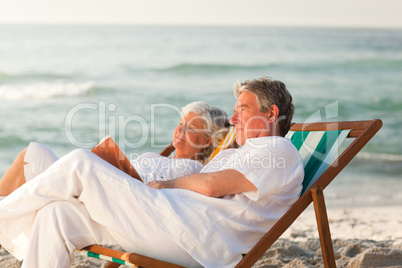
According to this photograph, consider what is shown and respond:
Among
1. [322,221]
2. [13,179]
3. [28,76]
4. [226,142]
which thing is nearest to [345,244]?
[226,142]

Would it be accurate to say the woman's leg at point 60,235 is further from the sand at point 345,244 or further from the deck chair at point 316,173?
the sand at point 345,244

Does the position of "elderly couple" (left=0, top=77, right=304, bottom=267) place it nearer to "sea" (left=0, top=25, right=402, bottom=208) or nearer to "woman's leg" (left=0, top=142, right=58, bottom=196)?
"woman's leg" (left=0, top=142, right=58, bottom=196)

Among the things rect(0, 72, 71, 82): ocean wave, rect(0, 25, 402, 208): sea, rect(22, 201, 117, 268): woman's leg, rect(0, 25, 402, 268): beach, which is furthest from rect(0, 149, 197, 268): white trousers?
rect(0, 72, 71, 82): ocean wave

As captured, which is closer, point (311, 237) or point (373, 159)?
point (311, 237)

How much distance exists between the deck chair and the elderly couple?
0.10 meters

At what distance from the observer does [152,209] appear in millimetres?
2371

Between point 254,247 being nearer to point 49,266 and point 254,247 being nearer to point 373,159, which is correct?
point 49,266

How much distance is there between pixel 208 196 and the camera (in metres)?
2.45

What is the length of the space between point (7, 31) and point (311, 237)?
20613mm

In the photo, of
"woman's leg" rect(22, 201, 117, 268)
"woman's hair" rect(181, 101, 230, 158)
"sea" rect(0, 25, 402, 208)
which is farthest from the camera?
"sea" rect(0, 25, 402, 208)

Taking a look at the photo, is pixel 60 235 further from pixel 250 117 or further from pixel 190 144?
pixel 190 144

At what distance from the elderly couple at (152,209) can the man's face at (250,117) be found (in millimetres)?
106

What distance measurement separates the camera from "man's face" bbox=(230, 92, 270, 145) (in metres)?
2.70

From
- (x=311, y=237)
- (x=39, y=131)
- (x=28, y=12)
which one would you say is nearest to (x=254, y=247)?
(x=311, y=237)
